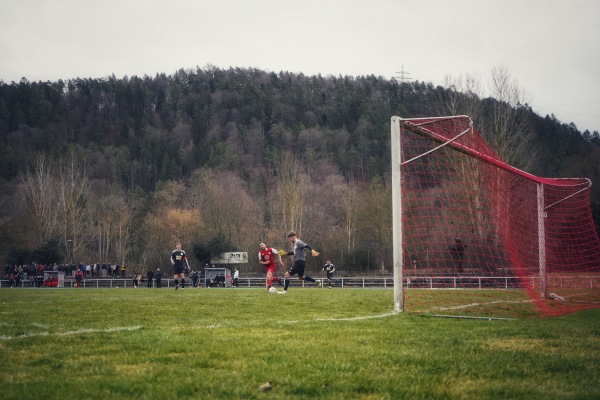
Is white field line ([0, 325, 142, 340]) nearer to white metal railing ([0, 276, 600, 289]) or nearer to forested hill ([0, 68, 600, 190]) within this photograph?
white metal railing ([0, 276, 600, 289])

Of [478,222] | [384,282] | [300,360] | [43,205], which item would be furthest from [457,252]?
[43,205]

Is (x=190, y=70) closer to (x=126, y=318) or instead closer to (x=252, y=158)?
(x=252, y=158)

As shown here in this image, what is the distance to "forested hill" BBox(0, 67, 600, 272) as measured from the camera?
109m

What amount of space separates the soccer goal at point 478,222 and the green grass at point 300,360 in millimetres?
3878

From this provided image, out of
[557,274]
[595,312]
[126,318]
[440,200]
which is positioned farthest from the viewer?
[557,274]

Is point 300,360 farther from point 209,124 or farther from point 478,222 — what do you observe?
point 209,124

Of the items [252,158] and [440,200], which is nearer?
[440,200]

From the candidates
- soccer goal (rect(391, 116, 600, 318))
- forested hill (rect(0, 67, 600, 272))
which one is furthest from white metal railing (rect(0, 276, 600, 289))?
forested hill (rect(0, 67, 600, 272))

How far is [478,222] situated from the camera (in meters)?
17.7

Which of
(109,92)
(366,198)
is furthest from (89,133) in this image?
(366,198)

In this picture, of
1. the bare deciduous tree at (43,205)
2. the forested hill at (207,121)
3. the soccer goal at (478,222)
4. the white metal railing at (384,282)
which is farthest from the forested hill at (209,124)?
the soccer goal at (478,222)

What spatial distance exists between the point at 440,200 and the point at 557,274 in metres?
6.24

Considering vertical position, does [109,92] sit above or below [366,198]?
above

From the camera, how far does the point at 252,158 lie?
391 ft
